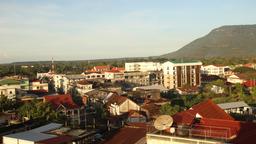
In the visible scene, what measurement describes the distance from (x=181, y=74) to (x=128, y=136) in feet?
→ 121

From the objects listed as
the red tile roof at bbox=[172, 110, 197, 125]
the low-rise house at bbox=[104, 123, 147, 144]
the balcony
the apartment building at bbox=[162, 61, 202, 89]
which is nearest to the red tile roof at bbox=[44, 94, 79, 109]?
the red tile roof at bbox=[172, 110, 197, 125]

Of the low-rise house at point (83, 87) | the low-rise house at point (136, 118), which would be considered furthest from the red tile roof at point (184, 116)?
the low-rise house at point (83, 87)

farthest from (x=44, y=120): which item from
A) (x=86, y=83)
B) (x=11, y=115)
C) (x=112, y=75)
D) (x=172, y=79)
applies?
(x=112, y=75)

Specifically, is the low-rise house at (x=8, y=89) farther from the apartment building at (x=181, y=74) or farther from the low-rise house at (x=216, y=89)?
the low-rise house at (x=216, y=89)

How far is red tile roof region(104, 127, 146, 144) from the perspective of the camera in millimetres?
16409

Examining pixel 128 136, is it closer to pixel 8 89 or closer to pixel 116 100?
pixel 116 100

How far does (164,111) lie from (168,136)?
1486 cm

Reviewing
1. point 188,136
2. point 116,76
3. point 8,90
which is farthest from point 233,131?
point 116,76

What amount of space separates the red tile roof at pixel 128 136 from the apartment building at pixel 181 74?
116 feet

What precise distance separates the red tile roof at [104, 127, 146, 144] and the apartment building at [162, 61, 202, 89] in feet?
116

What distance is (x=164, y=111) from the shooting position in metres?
26.5

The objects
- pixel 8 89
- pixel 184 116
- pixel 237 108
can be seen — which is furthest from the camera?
pixel 8 89

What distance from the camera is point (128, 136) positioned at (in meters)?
16.9

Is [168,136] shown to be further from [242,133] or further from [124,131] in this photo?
[124,131]
